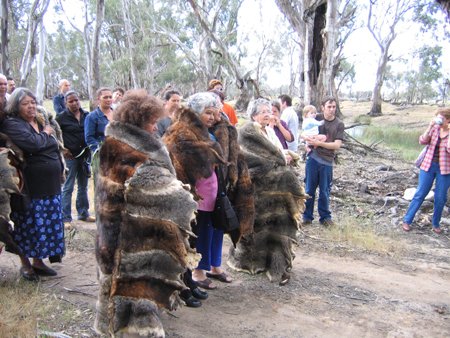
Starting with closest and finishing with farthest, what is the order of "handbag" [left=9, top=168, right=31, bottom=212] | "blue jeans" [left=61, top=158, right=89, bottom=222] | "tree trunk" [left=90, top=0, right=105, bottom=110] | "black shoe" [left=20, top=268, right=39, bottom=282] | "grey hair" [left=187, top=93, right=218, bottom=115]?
"grey hair" [left=187, top=93, right=218, bottom=115] → "handbag" [left=9, top=168, right=31, bottom=212] → "black shoe" [left=20, top=268, right=39, bottom=282] → "blue jeans" [left=61, top=158, right=89, bottom=222] → "tree trunk" [left=90, top=0, right=105, bottom=110]

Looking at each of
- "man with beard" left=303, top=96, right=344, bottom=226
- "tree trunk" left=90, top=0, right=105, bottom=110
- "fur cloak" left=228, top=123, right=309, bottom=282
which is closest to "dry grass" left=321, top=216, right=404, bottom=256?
"man with beard" left=303, top=96, right=344, bottom=226

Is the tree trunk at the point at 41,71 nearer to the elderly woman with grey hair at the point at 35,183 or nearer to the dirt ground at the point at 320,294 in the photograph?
the dirt ground at the point at 320,294

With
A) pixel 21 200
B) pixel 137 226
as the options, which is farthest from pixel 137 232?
pixel 21 200

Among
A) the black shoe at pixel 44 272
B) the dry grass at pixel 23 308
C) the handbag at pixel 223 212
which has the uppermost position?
the handbag at pixel 223 212

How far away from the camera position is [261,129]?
3967 millimetres

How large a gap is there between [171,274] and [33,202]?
1.82 meters

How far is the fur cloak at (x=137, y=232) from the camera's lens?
2.42 meters

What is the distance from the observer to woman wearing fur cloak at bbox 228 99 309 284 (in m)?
3.91

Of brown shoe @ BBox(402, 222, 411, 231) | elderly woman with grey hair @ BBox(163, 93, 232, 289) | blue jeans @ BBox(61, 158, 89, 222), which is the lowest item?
brown shoe @ BBox(402, 222, 411, 231)

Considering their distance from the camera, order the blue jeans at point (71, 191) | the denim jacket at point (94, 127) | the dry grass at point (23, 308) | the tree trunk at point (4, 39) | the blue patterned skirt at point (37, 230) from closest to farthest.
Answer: the dry grass at point (23, 308) → the blue patterned skirt at point (37, 230) → the denim jacket at point (94, 127) → the blue jeans at point (71, 191) → the tree trunk at point (4, 39)

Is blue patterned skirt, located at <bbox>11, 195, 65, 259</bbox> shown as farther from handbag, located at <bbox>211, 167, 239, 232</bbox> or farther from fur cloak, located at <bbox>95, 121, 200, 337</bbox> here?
handbag, located at <bbox>211, 167, 239, 232</bbox>

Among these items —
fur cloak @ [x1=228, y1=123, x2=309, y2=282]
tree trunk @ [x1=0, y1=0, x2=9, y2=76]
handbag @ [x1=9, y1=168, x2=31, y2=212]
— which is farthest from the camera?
tree trunk @ [x1=0, y1=0, x2=9, y2=76]

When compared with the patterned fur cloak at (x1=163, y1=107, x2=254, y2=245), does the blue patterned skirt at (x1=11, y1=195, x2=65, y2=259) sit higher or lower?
lower

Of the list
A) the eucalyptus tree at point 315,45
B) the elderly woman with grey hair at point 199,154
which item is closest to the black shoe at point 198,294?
the elderly woman with grey hair at point 199,154
